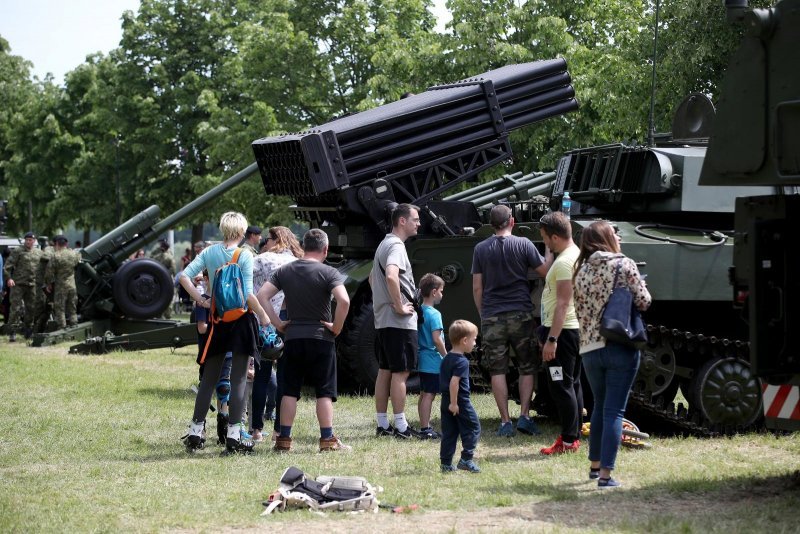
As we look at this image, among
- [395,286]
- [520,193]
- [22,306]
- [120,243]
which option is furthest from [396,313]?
[22,306]

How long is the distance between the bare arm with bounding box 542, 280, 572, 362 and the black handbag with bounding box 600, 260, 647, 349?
4.83ft

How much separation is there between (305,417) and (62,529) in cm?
494

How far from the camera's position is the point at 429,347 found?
35.4 feet

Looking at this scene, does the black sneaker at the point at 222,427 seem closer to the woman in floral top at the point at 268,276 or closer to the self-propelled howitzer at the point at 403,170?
the woman in floral top at the point at 268,276

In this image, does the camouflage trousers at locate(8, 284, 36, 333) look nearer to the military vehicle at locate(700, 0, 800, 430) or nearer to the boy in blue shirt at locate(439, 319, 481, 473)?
the boy in blue shirt at locate(439, 319, 481, 473)

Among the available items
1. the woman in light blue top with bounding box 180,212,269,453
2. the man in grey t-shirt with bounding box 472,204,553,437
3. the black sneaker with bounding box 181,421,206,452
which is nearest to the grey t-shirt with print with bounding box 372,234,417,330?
the man in grey t-shirt with bounding box 472,204,553,437

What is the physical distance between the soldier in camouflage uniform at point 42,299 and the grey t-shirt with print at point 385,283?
12.6 m

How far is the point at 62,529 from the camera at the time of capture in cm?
712

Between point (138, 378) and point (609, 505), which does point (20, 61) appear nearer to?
point (138, 378)

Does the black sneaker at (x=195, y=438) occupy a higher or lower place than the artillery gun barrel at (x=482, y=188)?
lower

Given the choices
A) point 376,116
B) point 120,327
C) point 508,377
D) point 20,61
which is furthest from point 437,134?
point 20,61

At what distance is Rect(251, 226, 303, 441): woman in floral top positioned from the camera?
421 inches

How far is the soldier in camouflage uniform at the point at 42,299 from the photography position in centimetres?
→ 2214

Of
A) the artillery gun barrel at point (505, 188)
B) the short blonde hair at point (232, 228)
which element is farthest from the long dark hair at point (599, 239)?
the artillery gun barrel at point (505, 188)
